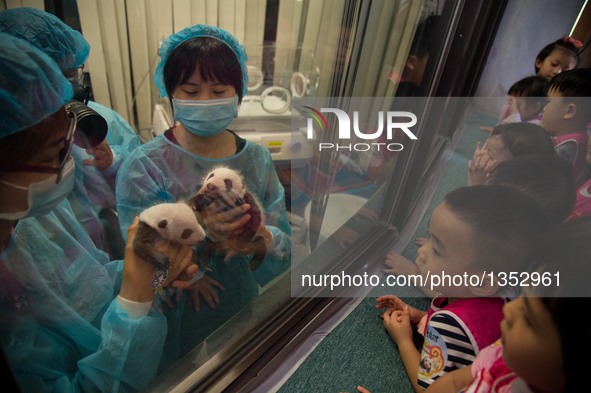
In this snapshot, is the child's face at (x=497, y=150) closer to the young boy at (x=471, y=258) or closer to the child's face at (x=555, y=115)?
the child's face at (x=555, y=115)

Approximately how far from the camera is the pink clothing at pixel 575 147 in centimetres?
124

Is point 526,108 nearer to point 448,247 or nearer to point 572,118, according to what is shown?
point 572,118

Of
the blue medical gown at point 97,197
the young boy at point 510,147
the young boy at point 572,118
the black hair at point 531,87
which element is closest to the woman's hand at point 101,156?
the blue medical gown at point 97,197

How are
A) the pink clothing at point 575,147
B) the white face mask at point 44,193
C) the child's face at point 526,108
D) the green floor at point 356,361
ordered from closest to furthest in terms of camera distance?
1. the white face mask at point 44,193
2. the green floor at point 356,361
3. the pink clothing at point 575,147
4. the child's face at point 526,108

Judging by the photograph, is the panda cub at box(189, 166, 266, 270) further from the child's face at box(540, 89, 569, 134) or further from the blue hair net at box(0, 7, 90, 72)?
the child's face at box(540, 89, 569, 134)

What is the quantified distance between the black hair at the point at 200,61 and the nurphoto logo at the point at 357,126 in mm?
579

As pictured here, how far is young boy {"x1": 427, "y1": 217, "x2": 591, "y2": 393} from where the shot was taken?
370 mm

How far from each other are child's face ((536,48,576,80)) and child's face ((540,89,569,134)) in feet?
2.34

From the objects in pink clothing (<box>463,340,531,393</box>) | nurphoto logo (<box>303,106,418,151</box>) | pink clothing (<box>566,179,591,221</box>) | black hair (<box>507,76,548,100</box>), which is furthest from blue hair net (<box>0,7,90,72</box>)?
black hair (<box>507,76,548,100</box>)

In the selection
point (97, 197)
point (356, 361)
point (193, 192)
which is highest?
point (193, 192)

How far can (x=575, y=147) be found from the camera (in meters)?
1.28

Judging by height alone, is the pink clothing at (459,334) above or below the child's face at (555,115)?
below

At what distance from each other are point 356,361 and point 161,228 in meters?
0.73

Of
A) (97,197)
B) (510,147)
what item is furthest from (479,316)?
(97,197)
